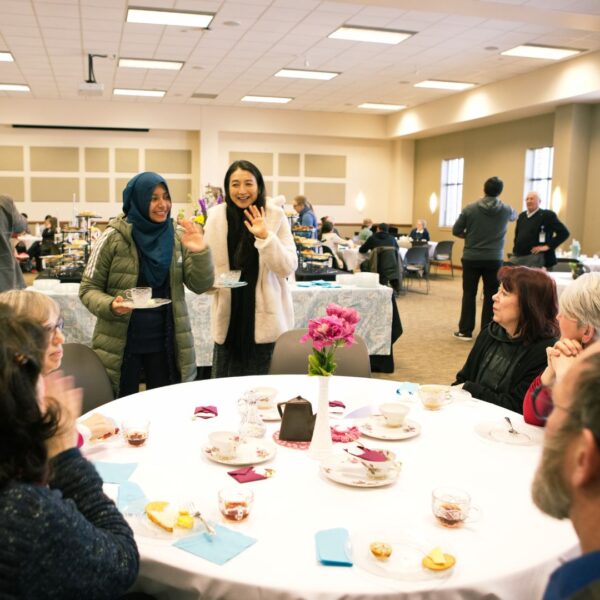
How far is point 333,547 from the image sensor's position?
1.35 metres

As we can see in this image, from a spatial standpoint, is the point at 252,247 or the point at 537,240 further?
the point at 537,240

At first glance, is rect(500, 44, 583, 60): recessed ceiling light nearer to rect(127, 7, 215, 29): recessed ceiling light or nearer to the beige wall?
the beige wall

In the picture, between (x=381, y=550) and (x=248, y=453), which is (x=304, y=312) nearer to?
(x=248, y=453)

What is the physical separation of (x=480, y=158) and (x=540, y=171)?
1632 mm

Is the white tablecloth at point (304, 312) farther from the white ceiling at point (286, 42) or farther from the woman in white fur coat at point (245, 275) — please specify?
the white ceiling at point (286, 42)

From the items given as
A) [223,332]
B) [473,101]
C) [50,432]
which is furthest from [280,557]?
[473,101]

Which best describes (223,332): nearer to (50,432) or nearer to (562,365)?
(562,365)

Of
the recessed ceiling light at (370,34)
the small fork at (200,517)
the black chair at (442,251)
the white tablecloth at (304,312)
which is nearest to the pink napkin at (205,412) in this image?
the small fork at (200,517)

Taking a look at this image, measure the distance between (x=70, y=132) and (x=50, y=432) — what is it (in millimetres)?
15195

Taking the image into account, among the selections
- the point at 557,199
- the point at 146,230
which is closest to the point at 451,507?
the point at 146,230

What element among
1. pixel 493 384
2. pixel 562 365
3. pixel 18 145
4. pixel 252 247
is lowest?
pixel 493 384

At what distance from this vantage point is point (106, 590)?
3.74 ft

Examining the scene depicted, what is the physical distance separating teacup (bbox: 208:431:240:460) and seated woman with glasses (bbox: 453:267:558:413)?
1.19 m

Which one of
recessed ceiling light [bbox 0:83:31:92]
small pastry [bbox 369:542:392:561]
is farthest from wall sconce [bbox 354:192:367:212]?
small pastry [bbox 369:542:392:561]
